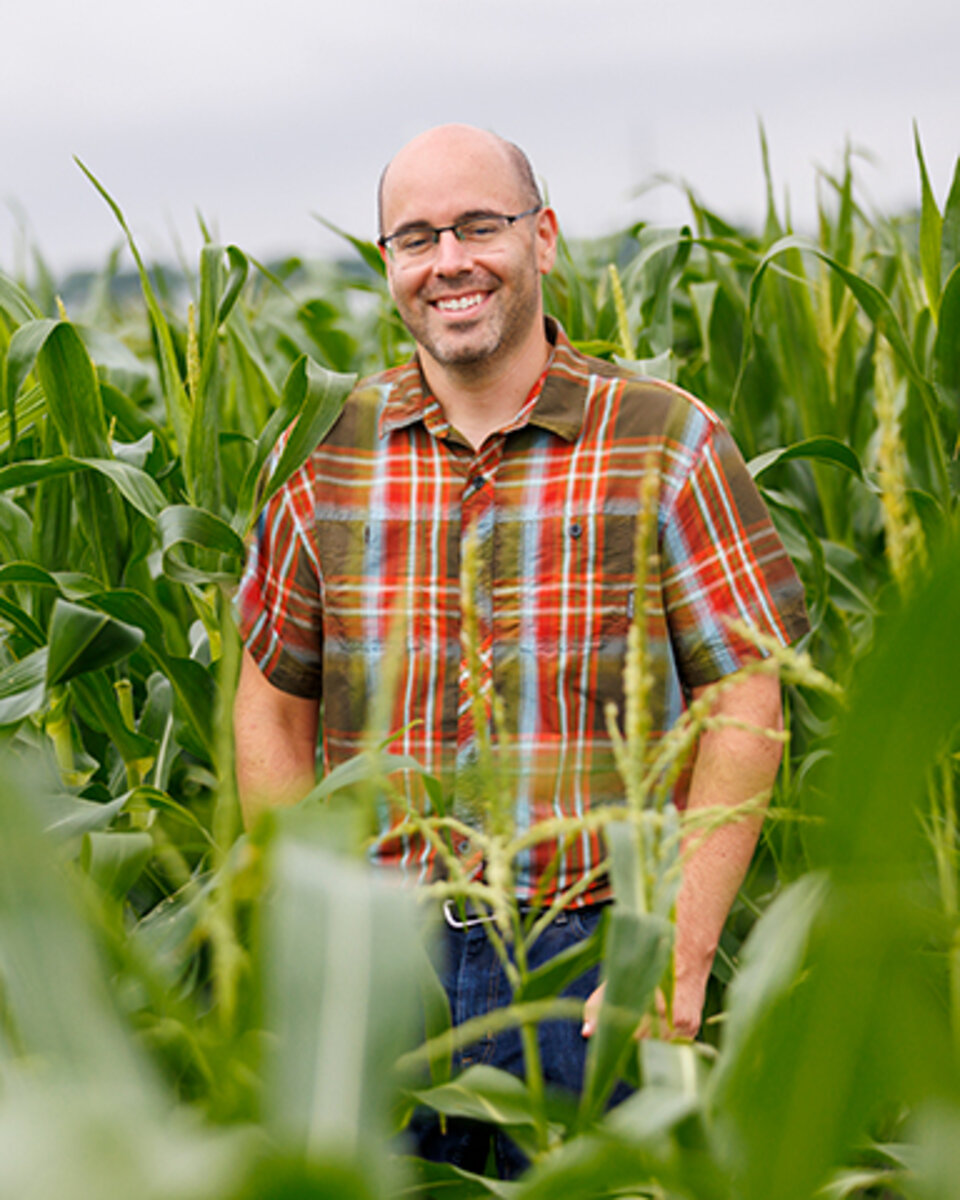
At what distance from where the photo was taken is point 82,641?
108 cm

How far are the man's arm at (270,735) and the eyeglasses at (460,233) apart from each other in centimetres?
55

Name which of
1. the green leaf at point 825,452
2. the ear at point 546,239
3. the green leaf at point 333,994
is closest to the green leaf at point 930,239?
the green leaf at point 825,452

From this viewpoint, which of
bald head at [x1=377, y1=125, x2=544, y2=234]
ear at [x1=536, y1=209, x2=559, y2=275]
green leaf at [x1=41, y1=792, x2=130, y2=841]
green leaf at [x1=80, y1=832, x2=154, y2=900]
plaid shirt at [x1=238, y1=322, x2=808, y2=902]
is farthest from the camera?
ear at [x1=536, y1=209, x2=559, y2=275]

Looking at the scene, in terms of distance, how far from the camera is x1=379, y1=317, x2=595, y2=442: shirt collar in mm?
1489

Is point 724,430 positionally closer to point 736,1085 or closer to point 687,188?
point 687,188

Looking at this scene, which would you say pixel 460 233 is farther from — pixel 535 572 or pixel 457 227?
pixel 535 572

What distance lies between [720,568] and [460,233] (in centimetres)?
53

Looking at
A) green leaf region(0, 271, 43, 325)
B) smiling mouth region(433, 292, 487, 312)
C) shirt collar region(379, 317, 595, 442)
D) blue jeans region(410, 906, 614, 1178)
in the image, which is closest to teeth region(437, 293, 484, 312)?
smiling mouth region(433, 292, 487, 312)

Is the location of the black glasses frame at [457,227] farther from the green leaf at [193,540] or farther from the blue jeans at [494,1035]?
the blue jeans at [494,1035]

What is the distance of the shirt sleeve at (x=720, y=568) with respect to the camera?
1431 mm

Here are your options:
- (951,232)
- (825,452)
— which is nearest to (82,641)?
(825,452)

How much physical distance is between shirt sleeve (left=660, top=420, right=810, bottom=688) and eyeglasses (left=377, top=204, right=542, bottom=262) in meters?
0.37

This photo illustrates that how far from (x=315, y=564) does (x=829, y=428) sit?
0.83 metres

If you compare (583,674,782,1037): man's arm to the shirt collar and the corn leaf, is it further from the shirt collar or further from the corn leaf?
the corn leaf
